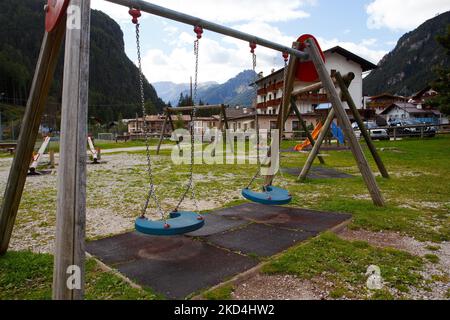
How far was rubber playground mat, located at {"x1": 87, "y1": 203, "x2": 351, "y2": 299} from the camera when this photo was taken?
267 centimetres

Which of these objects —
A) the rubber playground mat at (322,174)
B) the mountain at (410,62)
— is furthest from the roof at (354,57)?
the mountain at (410,62)

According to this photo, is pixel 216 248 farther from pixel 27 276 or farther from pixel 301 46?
pixel 301 46

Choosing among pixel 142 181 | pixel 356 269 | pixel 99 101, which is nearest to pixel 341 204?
pixel 356 269

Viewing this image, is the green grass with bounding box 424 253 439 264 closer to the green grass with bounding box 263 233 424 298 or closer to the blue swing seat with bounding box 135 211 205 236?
the green grass with bounding box 263 233 424 298

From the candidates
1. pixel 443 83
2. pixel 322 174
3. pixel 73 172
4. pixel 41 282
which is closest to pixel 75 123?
pixel 73 172

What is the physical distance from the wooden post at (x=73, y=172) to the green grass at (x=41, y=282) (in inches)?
21.2

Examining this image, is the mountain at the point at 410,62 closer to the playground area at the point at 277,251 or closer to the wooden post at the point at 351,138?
the wooden post at the point at 351,138

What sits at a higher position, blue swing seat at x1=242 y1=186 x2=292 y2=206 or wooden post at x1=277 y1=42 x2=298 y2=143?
wooden post at x1=277 y1=42 x2=298 y2=143

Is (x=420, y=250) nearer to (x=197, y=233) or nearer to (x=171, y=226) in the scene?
(x=197, y=233)

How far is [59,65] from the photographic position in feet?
353

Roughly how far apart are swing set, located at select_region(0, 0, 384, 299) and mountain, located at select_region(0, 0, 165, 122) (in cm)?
7187

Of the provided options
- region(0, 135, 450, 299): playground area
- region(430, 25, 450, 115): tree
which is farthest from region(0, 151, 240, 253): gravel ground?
region(430, 25, 450, 115): tree

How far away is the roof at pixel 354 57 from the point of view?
1357 inches

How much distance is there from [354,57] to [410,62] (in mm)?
141281
